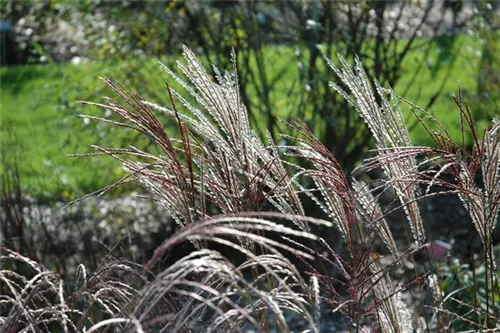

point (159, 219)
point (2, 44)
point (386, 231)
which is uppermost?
point (386, 231)

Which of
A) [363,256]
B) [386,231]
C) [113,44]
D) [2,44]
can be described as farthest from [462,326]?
[2,44]

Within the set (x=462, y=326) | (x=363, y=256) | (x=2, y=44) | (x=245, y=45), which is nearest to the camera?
(x=363, y=256)

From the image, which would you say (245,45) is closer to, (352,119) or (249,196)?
(352,119)

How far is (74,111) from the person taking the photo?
7164mm

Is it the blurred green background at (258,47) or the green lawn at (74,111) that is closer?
the blurred green background at (258,47)

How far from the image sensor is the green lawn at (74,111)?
6.73 meters

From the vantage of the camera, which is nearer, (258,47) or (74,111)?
(258,47)

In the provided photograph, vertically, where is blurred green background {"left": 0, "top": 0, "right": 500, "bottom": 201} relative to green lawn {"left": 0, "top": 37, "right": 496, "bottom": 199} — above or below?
above

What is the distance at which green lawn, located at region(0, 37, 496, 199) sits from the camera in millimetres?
6727

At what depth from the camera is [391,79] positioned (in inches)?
244

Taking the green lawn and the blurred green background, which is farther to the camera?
the green lawn

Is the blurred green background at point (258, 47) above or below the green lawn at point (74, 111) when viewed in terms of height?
above

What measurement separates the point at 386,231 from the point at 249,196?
1.62ft

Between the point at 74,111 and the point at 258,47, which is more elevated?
the point at 258,47
